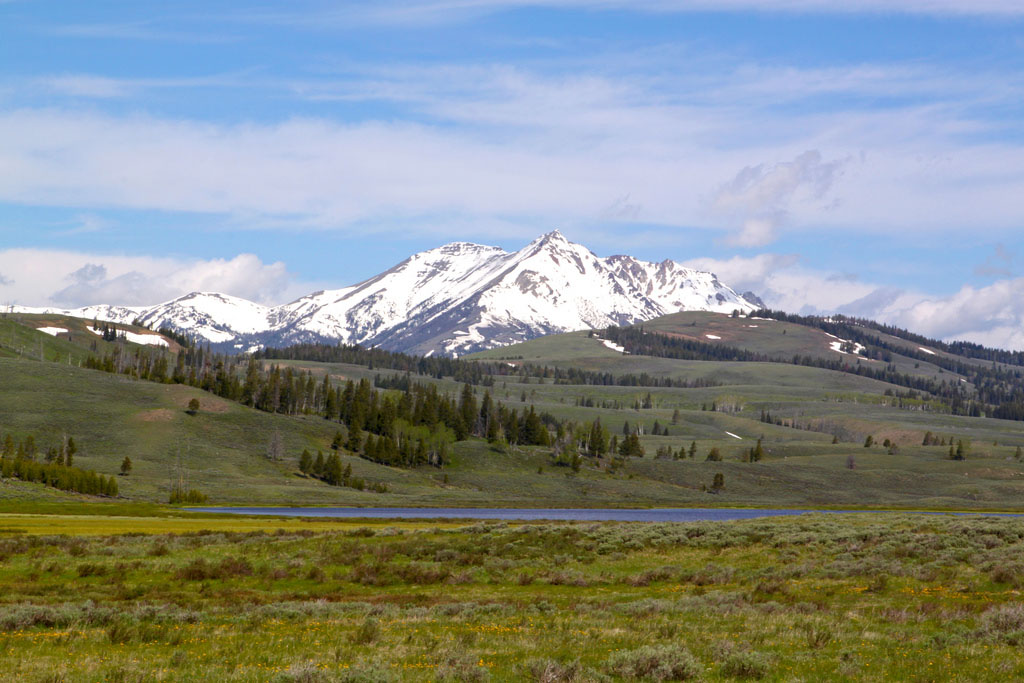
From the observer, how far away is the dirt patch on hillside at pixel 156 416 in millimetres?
165500

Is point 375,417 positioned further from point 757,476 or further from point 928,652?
point 928,652

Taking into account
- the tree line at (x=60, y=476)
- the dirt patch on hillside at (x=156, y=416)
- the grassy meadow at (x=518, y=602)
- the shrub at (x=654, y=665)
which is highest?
the shrub at (x=654, y=665)

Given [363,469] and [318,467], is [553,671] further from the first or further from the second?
[363,469]

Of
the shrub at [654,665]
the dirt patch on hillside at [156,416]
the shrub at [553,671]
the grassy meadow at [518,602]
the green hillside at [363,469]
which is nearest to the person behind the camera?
the shrub at [553,671]

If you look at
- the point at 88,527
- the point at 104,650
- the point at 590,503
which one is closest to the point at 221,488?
the point at 590,503

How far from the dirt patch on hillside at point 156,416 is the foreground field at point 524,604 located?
392 ft

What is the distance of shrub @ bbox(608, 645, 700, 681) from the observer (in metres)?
18.2

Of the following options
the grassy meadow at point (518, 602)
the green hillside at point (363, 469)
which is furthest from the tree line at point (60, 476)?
the grassy meadow at point (518, 602)

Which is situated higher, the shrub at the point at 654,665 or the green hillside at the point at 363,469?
the shrub at the point at 654,665

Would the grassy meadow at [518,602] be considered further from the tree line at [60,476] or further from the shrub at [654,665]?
the tree line at [60,476]

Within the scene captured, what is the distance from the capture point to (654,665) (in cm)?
1859

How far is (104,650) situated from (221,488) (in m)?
112

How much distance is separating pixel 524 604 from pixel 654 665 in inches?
453

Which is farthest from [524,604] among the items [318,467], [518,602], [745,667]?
[318,467]
